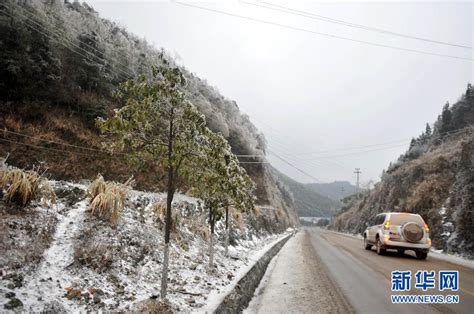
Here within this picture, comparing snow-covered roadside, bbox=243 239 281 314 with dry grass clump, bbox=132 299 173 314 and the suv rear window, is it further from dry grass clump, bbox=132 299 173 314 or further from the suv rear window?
the suv rear window

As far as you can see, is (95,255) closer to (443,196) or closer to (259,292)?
(259,292)

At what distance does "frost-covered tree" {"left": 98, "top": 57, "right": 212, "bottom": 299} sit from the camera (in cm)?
570

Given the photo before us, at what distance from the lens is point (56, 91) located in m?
17.2

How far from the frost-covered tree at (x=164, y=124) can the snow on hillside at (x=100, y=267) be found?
0.92 m

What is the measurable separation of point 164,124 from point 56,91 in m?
Answer: 14.1

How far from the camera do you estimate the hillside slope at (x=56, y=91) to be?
14.2 m

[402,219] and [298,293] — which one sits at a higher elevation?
[402,219]

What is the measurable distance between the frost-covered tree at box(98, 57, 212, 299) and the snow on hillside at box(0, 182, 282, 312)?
0.92m

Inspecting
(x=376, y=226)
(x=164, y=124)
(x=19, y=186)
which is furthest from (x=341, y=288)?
(x=376, y=226)

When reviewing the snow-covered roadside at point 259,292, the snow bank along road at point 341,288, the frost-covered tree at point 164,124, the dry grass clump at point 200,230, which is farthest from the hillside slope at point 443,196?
the frost-covered tree at point 164,124

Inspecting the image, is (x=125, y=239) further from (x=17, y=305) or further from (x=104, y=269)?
(x=17, y=305)

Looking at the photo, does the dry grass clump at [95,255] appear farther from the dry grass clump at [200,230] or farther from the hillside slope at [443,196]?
the hillside slope at [443,196]

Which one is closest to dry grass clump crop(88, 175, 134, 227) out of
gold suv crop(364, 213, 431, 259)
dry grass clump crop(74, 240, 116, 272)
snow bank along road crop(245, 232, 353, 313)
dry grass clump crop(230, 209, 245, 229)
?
dry grass clump crop(74, 240, 116, 272)

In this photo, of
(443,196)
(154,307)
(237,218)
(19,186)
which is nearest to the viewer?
(154,307)
